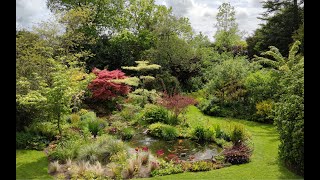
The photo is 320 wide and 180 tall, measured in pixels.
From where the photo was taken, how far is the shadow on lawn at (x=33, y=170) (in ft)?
25.3

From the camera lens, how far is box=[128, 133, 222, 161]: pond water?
30.1 ft

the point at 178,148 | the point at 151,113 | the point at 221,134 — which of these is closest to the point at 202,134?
the point at 221,134

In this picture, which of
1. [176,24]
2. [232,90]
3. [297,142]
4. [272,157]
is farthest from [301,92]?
[176,24]

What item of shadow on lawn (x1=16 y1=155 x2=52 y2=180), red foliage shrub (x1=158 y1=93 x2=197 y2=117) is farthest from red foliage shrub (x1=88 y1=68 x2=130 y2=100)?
shadow on lawn (x1=16 y1=155 x2=52 y2=180)

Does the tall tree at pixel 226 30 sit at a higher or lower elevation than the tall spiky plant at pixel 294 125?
higher

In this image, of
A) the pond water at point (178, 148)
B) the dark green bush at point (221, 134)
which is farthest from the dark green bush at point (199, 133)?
the dark green bush at point (221, 134)

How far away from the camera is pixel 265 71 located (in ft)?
50.0

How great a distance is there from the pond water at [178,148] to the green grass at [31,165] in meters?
2.64

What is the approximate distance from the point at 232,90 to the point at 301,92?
7.70 m

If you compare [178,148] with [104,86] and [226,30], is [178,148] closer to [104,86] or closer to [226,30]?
[104,86]

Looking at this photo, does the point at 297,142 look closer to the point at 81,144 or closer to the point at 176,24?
the point at 81,144

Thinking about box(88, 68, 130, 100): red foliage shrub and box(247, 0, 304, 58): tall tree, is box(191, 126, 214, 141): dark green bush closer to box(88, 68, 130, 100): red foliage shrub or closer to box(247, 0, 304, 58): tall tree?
box(88, 68, 130, 100): red foliage shrub

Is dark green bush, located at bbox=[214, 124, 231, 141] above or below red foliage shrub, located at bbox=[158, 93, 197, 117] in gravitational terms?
below

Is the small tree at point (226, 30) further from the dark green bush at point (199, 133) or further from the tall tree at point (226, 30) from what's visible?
the dark green bush at point (199, 133)
